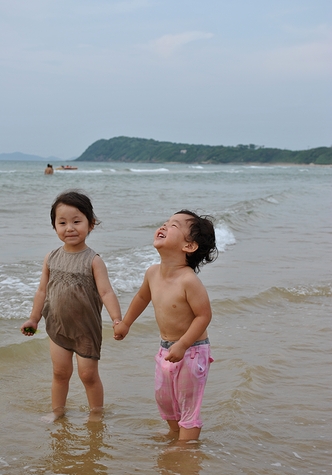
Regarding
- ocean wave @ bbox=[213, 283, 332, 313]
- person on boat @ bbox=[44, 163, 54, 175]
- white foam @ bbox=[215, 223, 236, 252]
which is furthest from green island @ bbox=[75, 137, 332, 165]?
ocean wave @ bbox=[213, 283, 332, 313]

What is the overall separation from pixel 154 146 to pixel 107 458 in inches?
6330

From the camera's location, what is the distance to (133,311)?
10.4 ft

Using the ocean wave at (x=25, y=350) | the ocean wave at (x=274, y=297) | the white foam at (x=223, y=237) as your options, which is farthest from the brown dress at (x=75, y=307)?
the white foam at (x=223, y=237)

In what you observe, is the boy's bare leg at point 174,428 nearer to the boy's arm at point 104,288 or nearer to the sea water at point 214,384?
the sea water at point 214,384

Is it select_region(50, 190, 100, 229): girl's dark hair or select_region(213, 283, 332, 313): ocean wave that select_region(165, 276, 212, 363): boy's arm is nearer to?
select_region(50, 190, 100, 229): girl's dark hair

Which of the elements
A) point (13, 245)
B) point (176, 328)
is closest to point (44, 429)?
point (176, 328)

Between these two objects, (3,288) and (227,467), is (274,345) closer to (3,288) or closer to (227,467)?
(227,467)

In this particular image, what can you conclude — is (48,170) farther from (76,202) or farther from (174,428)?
(174,428)

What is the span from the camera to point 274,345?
193 inches

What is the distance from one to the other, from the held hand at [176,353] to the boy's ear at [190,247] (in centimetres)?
47

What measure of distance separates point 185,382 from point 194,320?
1.03 feet

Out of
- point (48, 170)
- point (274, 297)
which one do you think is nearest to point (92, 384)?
point (274, 297)

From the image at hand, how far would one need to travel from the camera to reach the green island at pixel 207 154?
138250 mm

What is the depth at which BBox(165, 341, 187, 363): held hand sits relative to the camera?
2.89 meters
